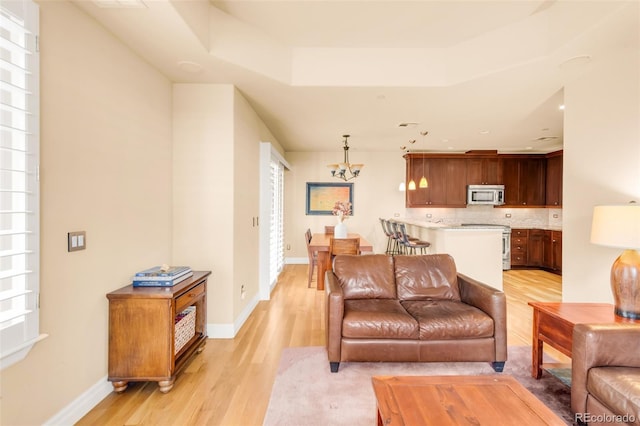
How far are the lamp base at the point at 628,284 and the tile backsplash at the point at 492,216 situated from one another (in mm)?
5230

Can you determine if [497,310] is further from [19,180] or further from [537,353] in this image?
[19,180]

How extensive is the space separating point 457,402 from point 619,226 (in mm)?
1739

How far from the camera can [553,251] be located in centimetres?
624

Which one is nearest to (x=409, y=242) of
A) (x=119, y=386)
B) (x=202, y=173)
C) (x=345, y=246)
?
(x=345, y=246)

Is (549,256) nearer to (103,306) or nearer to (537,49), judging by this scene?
(537,49)

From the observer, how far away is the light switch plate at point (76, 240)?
186 cm

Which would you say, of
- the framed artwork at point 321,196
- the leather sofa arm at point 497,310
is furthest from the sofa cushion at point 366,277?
the framed artwork at point 321,196

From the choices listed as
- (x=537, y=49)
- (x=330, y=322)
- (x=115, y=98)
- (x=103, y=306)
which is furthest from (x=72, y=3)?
(x=537, y=49)

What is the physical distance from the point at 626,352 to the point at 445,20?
109 inches

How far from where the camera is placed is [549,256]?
6.35 meters

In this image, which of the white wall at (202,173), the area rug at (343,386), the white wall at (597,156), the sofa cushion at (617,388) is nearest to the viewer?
the sofa cushion at (617,388)

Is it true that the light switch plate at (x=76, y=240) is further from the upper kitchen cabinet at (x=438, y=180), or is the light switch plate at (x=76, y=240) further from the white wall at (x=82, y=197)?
the upper kitchen cabinet at (x=438, y=180)

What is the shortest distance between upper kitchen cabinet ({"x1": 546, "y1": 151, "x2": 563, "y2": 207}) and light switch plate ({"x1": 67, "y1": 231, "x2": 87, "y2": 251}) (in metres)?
8.17

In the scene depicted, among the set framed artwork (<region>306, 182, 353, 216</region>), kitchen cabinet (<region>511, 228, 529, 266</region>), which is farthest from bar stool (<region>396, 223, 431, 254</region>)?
kitchen cabinet (<region>511, 228, 529, 266</region>)
